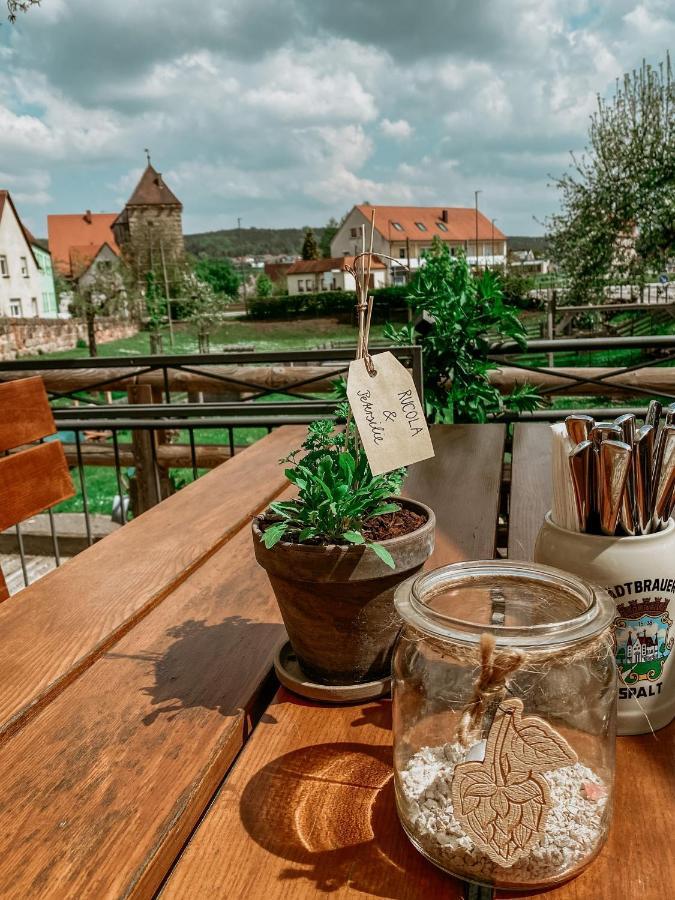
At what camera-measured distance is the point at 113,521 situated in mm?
5504

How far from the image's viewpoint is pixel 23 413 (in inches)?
62.5

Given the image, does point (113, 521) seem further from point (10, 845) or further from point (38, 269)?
point (38, 269)

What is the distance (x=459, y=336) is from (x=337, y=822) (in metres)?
2.29

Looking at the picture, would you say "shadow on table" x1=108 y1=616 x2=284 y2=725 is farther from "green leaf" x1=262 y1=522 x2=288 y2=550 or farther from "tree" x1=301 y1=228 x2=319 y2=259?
"tree" x1=301 y1=228 x2=319 y2=259

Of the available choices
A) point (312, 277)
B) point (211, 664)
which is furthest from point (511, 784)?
point (312, 277)

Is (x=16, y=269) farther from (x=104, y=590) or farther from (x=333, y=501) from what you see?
(x=333, y=501)

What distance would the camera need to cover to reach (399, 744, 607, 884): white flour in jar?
0.47 meters

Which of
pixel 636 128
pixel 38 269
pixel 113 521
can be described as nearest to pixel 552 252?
pixel 636 128

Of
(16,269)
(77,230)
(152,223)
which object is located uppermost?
(77,230)

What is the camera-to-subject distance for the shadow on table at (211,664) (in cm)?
72

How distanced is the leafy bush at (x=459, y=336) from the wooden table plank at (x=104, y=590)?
1.22m

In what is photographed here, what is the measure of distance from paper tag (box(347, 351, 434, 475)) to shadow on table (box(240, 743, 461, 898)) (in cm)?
26

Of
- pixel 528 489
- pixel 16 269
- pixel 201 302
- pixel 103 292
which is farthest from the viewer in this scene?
pixel 16 269

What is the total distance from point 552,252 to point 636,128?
3.06 metres
